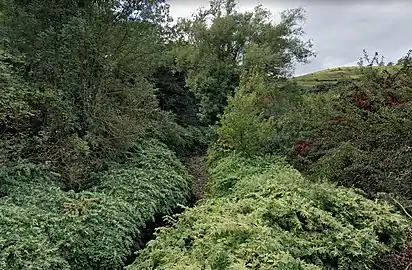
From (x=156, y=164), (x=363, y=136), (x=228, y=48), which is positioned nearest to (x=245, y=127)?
(x=156, y=164)

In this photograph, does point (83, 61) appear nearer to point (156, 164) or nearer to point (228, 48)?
point (156, 164)

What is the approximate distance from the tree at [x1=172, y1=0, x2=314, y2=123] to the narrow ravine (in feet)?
15.2

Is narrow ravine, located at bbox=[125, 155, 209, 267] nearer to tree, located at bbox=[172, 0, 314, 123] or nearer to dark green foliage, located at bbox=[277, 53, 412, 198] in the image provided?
dark green foliage, located at bbox=[277, 53, 412, 198]

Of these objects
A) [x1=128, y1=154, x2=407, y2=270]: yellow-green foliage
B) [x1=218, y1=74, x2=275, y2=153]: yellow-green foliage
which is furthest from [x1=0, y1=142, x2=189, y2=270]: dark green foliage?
[x1=218, y1=74, x2=275, y2=153]: yellow-green foliage

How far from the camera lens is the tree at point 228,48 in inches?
816

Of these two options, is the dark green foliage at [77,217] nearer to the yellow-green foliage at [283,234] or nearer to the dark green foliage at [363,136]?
the yellow-green foliage at [283,234]

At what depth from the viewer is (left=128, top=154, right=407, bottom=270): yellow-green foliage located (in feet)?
14.9

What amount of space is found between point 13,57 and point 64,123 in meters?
2.30

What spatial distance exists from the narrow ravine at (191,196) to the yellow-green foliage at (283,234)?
43.4 inches

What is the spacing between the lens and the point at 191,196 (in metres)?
11.3

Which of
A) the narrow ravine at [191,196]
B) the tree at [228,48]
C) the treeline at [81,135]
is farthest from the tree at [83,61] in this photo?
the tree at [228,48]

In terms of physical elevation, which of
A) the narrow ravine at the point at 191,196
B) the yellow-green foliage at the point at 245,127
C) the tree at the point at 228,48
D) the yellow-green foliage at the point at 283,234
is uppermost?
the tree at the point at 228,48

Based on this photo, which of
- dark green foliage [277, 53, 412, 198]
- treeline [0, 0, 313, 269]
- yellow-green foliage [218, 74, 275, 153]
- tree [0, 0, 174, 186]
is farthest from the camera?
yellow-green foliage [218, 74, 275, 153]

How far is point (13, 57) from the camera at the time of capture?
1055 centimetres
